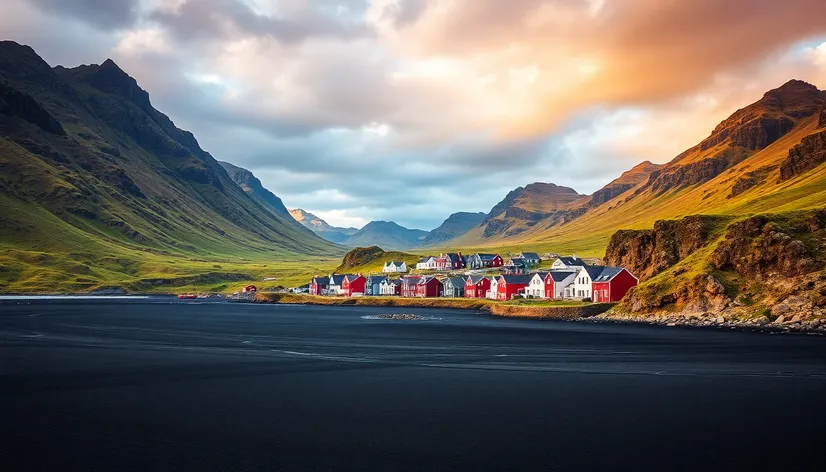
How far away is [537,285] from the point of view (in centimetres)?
13112

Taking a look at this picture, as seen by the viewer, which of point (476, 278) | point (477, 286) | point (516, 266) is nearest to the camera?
point (477, 286)

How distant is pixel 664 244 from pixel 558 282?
23316 mm

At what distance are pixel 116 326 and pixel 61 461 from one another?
68.2 meters

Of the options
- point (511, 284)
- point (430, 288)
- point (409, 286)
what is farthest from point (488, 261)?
point (511, 284)

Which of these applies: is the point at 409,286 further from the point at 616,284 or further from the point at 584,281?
the point at 616,284

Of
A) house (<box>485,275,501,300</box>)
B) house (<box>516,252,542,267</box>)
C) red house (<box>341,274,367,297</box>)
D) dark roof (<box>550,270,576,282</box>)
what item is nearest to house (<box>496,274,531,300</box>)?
house (<box>485,275,501,300</box>)

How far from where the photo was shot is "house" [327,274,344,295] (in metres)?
188

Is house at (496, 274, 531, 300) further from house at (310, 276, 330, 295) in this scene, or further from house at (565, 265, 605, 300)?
house at (310, 276, 330, 295)

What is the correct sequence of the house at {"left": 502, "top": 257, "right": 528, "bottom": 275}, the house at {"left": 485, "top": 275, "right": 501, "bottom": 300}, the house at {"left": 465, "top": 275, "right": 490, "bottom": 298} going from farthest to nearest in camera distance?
the house at {"left": 502, "top": 257, "right": 528, "bottom": 275} → the house at {"left": 465, "top": 275, "right": 490, "bottom": 298} → the house at {"left": 485, "top": 275, "right": 501, "bottom": 300}

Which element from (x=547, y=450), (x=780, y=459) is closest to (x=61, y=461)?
(x=547, y=450)

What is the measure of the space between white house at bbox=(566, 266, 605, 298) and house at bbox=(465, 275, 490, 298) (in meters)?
30.3

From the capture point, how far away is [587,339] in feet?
226

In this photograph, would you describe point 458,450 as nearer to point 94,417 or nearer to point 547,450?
point 547,450

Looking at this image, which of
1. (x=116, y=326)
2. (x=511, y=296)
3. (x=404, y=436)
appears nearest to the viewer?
(x=404, y=436)
